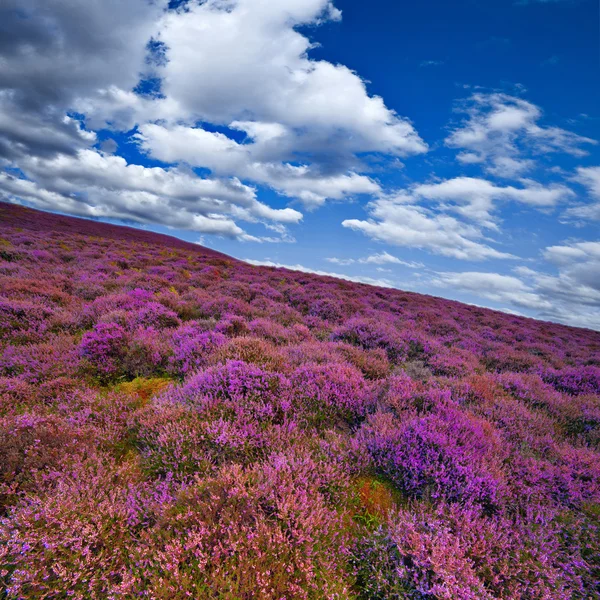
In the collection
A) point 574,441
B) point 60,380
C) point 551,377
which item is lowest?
point 60,380

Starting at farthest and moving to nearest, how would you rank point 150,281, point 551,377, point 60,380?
point 150,281 < point 551,377 < point 60,380

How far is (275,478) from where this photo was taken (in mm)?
2963

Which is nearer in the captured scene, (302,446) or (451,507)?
(451,507)

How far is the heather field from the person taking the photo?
2355mm

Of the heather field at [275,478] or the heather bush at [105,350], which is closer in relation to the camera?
the heather field at [275,478]

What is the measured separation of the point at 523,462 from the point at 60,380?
6363mm

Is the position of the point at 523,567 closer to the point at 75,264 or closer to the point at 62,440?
the point at 62,440

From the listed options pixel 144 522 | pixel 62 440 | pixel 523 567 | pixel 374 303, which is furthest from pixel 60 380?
pixel 374 303

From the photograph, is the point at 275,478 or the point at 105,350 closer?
the point at 275,478

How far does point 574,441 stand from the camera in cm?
531

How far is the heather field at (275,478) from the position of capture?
7.73ft

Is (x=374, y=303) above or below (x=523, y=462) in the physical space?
above

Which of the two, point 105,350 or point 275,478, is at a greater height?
point 275,478

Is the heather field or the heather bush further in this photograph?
the heather bush
